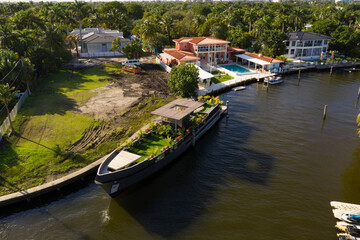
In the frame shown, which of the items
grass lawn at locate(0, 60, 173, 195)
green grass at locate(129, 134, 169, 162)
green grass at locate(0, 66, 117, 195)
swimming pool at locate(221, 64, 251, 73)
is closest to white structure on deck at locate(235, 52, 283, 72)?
swimming pool at locate(221, 64, 251, 73)

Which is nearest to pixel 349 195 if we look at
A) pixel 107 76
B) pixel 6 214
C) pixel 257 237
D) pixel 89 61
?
pixel 257 237

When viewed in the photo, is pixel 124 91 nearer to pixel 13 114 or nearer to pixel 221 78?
pixel 13 114

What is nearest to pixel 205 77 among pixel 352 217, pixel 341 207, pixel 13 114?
pixel 13 114

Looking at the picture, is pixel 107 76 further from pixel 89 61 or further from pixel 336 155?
pixel 336 155

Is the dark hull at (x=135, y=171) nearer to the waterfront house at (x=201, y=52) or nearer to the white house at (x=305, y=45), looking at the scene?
the waterfront house at (x=201, y=52)

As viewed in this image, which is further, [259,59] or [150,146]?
[259,59]

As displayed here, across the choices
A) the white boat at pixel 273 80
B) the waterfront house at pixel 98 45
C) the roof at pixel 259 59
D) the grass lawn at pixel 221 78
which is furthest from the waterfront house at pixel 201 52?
the waterfront house at pixel 98 45

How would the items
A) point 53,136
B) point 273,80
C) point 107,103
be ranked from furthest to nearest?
point 273,80, point 107,103, point 53,136
